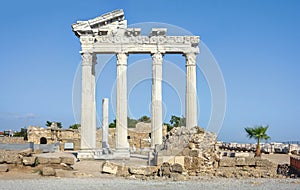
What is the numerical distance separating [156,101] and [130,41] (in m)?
4.19

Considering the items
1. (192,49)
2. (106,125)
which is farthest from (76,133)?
(192,49)

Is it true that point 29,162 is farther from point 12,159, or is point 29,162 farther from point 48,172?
point 48,172

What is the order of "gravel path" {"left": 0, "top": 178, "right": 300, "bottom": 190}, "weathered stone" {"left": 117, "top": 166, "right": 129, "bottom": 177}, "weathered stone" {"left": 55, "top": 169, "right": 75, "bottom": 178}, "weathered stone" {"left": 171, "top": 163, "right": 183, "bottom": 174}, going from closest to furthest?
"gravel path" {"left": 0, "top": 178, "right": 300, "bottom": 190}, "weathered stone" {"left": 171, "top": 163, "right": 183, "bottom": 174}, "weathered stone" {"left": 55, "top": 169, "right": 75, "bottom": 178}, "weathered stone" {"left": 117, "top": 166, "right": 129, "bottom": 177}

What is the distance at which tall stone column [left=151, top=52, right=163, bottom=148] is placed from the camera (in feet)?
91.8

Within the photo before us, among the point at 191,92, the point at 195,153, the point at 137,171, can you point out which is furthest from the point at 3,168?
the point at 191,92

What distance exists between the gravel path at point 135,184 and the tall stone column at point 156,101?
39.4 feet

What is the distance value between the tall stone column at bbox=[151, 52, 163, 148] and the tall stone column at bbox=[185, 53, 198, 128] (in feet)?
5.79

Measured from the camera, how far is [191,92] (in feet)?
92.8

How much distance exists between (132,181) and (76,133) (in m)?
30.1

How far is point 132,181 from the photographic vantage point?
50.4ft

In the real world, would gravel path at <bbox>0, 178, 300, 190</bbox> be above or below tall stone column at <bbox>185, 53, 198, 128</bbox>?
→ below

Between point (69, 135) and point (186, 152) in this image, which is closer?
point (186, 152)

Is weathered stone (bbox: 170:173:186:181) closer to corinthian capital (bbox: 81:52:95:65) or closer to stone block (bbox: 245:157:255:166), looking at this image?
stone block (bbox: 245:157:255:166)

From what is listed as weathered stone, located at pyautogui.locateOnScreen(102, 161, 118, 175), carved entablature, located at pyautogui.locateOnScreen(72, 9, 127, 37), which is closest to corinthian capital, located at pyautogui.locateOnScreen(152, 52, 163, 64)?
carved entablature, located at pyautogui.locateOnScreen(72, 9, 127, 37)
